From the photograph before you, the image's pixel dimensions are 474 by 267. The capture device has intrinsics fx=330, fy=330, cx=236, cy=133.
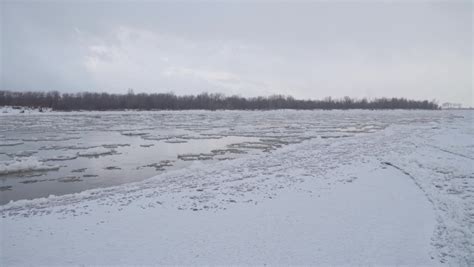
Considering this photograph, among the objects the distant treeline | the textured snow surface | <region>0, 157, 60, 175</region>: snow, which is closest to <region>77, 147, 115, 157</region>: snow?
<region>0, 157, 60, 175</region>: snow

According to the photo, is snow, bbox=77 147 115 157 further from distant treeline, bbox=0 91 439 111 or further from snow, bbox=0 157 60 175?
distant treeline, bbox=0 91 439 111

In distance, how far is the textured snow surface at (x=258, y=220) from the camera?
18.5ft

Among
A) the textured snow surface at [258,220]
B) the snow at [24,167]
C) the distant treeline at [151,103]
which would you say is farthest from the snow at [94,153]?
the distant treeline at [151,103]

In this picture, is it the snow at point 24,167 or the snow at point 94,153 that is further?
the snow at point 94,153

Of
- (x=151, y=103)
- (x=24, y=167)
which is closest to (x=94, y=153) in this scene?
(x=24, y=167)

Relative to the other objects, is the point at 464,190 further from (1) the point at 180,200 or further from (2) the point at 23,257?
(2) the point at 23,257

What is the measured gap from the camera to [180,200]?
8516 mm

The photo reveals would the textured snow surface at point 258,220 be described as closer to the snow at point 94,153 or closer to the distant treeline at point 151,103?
the snow at point 94,153

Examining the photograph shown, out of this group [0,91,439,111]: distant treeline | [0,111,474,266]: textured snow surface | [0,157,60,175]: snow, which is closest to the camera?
[0,111,474,266]: textured snow surface

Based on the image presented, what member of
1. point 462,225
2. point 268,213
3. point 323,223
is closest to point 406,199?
point 462,225

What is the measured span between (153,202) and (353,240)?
482 centimetres

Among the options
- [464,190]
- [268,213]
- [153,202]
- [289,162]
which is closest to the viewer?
[268,213]

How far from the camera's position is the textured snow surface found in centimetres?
562

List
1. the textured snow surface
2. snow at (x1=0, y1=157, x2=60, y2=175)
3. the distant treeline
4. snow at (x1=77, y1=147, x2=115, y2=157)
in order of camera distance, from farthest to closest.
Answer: the distant treeline, snow at (x1=77, y1=147, x2=115, y2=157), snow at (x1=0, y1=157, x2=60, y2=175), the textured snow surface
